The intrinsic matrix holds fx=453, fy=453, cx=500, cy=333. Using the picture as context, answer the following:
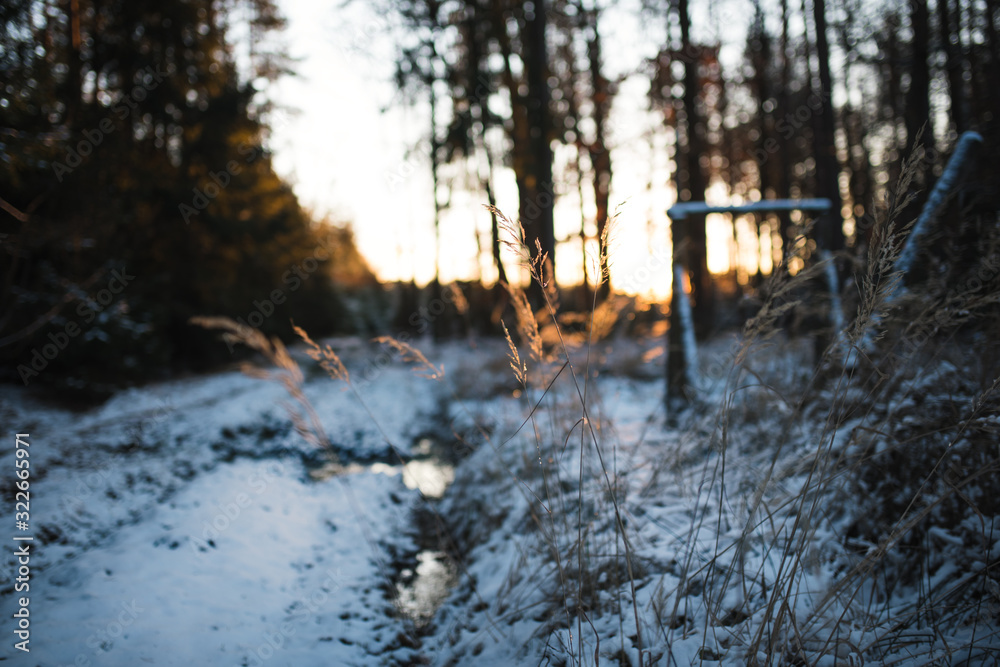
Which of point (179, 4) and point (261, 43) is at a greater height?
point (261, 43)

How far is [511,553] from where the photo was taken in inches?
99.4

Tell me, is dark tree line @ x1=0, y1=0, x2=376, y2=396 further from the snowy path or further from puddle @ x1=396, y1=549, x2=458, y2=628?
puddle @ x1=396, y1=549, x2=458, y2=628

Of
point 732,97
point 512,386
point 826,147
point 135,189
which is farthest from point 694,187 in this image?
point 135,189

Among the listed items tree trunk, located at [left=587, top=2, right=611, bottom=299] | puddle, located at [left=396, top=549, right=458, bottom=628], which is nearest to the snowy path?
puddle, located at [left=396, top=549, right=458, bottom=628]

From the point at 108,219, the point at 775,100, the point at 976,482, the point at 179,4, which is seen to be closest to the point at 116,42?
the point at 179,4

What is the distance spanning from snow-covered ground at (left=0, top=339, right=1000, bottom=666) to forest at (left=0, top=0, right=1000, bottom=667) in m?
0.02

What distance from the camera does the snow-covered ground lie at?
1515 millimetres

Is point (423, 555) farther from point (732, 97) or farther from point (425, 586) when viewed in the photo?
point (732, 97)

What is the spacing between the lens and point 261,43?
11664 mm

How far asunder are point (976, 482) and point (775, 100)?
13218 millimetres

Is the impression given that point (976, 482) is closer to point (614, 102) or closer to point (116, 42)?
point (116, 42)

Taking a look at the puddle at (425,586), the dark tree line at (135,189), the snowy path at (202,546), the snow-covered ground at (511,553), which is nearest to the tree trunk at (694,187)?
the snow-covered ground at (511,553)

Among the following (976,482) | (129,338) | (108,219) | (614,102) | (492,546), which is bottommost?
(492,546)

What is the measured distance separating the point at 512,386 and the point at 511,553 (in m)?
3.58
